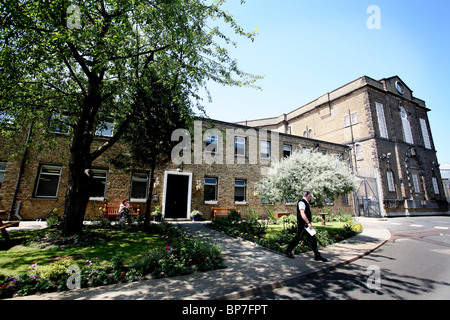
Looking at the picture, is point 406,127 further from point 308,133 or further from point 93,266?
point 93,266

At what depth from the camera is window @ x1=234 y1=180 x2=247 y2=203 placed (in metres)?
16.6

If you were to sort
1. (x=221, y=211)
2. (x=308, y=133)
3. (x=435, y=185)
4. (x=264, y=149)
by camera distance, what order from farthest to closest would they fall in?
(x=308, y=133)
(x=435, y=185)
(x=264, y=149)
(x=221, y=211)

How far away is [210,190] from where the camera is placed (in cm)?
1566

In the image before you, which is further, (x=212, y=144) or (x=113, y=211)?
(x=212, y=144)

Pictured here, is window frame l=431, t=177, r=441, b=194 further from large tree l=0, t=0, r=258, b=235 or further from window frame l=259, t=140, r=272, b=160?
large tree l=0, t=0, r=258, b=235

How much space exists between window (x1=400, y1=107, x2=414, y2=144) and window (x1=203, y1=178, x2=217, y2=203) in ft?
106

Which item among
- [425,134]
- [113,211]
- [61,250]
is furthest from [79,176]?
[425,134]

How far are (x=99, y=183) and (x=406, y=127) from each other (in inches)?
1626

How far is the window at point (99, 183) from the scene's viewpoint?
502 inches

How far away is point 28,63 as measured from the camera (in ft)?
22.4

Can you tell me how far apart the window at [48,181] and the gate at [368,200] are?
91.5ft

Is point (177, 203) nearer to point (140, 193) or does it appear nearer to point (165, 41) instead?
point (140, 193)

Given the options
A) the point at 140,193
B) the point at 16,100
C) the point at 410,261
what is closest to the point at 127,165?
the point at 140,193

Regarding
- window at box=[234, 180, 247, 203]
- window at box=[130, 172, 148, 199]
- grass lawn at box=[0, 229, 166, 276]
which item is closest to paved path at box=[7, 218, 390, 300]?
grass lawn at box=[0, 229, 166, 276]
